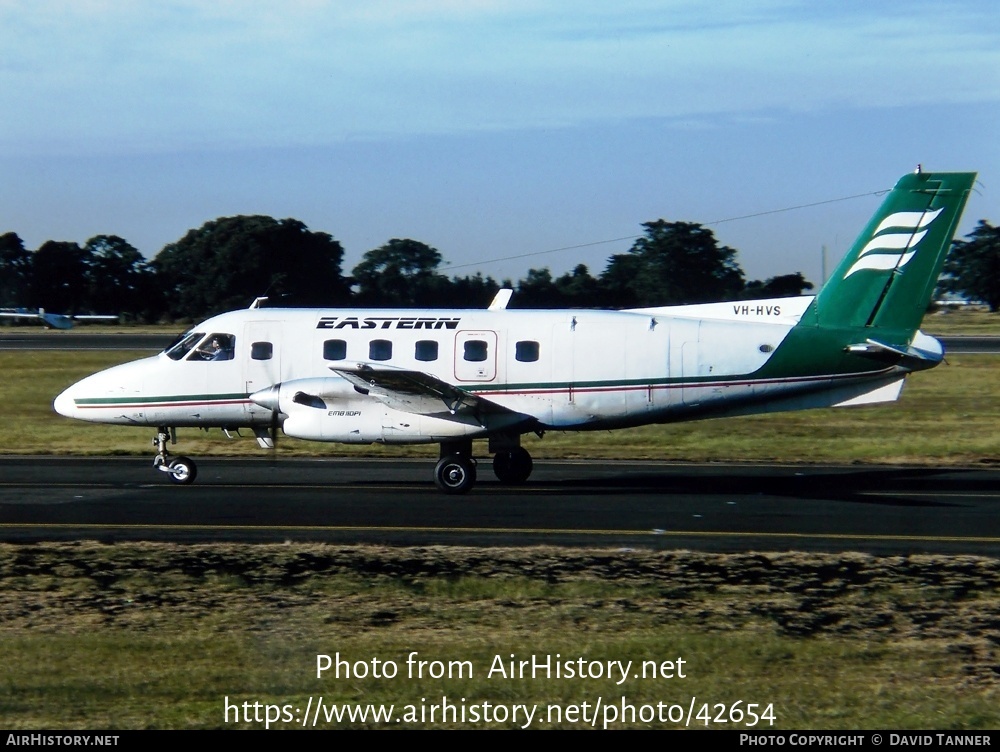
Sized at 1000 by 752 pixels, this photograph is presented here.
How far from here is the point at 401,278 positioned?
35.9 meters

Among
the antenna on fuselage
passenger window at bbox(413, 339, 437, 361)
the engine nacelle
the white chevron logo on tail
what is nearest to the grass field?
the engine nacelle

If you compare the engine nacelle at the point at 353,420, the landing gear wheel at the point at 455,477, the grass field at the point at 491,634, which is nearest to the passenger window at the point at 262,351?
the engine nacelle at the point at 353,420

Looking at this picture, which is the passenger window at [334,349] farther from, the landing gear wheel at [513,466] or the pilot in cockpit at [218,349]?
the landing gear wheel at [513,466]

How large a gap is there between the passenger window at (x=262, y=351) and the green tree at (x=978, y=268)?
69454 millimetres

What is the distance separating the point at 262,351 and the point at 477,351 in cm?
362

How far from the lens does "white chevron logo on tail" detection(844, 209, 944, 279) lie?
19.1 metres

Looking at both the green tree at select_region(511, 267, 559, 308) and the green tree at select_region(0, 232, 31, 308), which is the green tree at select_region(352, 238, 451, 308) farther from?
the green tree at select_region(0, 232, 31, 308)

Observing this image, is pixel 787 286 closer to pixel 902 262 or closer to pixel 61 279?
pixel 902 262

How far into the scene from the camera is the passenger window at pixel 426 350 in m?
19.3

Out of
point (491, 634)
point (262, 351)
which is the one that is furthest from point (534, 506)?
point (491, 634)

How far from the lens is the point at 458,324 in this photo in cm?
1944
